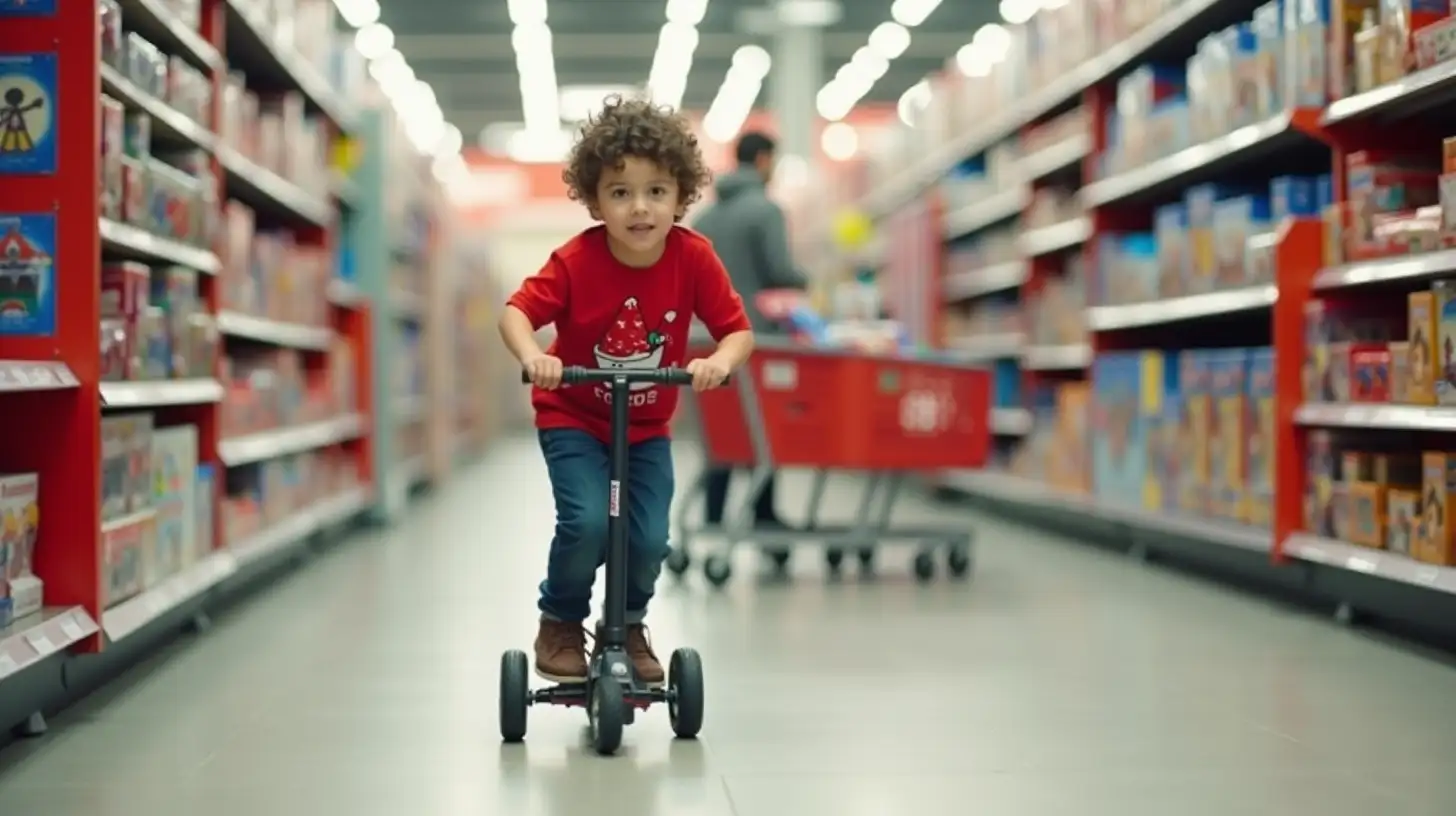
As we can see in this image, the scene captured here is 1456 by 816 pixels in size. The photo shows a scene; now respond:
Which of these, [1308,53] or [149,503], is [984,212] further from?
[149,503]

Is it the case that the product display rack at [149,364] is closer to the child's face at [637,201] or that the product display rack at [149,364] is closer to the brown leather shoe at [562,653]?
the brown leather shoe at [562,653]

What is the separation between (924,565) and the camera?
19.9 feet

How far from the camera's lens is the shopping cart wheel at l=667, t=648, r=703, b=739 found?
321cm

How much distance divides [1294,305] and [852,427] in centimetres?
164

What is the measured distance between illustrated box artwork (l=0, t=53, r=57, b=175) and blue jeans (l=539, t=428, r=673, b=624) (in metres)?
1.19

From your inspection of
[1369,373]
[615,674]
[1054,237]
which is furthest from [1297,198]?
[615,674]

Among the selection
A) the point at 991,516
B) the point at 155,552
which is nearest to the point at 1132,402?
the point at 991,516

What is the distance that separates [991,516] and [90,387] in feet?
21.5

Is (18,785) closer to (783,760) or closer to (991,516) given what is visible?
A: (783,760)

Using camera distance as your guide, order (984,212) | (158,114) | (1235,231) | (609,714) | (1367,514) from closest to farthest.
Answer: (609,714), (158,114), (1367,514), (1235,231), (984,212)

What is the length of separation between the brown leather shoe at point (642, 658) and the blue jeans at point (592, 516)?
0.11 ft

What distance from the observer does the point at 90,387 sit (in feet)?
11.6

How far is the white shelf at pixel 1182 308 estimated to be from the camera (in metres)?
5.48

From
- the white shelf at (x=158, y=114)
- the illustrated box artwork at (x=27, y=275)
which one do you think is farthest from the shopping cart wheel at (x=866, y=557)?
the illustrated box artwork at (x=27, y=275)
